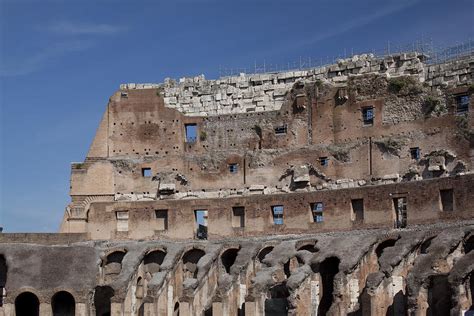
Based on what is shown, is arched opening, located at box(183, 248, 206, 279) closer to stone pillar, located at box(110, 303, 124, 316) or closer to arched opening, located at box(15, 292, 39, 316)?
stone pillar, located at box(110, 303, 124, 316)

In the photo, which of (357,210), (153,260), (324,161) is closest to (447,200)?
(357,210)

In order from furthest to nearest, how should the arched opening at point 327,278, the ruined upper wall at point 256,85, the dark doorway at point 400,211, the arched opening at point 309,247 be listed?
the ruined upper wall at point 256,85 → the arched opening at point 309,247 → the dark doorway at point 400,211 → the arched opening at point 327,278

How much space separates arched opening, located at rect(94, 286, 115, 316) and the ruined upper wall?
13246 mm

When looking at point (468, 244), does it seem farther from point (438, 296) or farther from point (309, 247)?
point (309, 247)

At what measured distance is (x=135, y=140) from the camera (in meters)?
53.1

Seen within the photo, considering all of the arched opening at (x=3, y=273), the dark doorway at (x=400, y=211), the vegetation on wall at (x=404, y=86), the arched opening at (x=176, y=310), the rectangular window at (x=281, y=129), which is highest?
the vegetation on wall at (x=404, y=86)

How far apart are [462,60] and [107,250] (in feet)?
69.9

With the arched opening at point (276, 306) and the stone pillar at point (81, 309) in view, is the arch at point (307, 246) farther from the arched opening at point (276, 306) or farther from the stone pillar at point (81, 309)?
the stone pillar at point (81, 309)

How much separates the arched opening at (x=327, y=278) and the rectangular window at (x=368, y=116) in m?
10.3

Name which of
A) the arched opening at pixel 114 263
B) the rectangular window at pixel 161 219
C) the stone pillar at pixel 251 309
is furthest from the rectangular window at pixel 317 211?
the arched opening at pixel 114 263

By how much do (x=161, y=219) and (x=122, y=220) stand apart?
2.23 metres

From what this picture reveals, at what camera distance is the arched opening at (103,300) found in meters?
45.2

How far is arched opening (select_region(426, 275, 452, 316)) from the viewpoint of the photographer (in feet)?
112

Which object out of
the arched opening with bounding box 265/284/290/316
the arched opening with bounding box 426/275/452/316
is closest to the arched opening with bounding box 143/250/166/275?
the arched opening with bounding box 265/284/290/316
